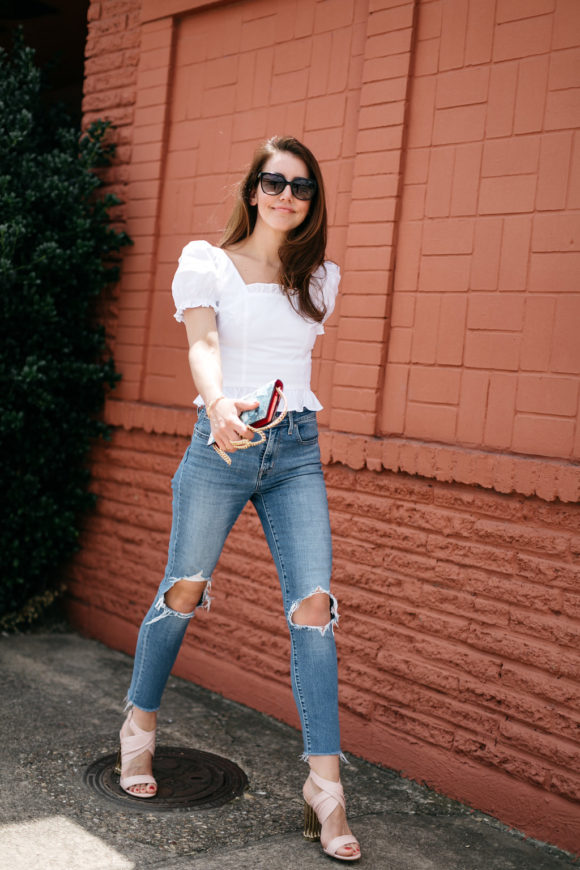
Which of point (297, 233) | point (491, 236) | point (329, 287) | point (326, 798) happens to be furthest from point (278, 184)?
point (326, 798)

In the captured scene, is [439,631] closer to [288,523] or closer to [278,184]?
[288,523]

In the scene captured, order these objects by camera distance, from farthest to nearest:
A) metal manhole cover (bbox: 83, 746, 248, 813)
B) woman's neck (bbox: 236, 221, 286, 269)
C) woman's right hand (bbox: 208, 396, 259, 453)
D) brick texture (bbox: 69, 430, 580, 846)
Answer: brick texture (bbox: 69, 430, 580, 846) → metal manhole cover (bbox: 83, 746, 248, 813) → woman's neck (bbox: 236, 221, 286, 269) → woman's right hand (bbox: 208, 396, 259, 453)

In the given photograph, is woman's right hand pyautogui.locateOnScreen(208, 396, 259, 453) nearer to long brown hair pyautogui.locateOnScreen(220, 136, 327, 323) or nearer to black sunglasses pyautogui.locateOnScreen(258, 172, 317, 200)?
long brown hair pyautogui.locateOnScreen(220, 136, 327, 323)

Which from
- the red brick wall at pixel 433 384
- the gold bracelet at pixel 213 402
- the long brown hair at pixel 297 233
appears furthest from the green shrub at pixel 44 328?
the gold bracelet at pixel 213 402

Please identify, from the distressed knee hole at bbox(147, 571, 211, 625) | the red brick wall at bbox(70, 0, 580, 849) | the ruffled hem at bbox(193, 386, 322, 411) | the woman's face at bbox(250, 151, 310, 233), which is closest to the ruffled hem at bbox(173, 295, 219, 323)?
the ruffled hem at bbox(193, 386, 322, 411)

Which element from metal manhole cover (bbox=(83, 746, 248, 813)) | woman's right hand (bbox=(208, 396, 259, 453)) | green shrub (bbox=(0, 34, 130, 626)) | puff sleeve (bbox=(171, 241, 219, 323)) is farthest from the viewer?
green shrub (bbox=(0, 34, 130, 626))

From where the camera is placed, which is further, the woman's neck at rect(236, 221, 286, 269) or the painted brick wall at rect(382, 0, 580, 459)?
the painted brick wall at rect(382, 0, 580, 459)

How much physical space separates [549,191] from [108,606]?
3257 mm

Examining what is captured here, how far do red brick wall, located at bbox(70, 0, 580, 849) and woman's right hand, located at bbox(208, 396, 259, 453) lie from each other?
1261 mm

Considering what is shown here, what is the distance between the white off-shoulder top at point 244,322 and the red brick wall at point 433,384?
3.19 feet

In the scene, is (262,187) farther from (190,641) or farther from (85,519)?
(85,519)

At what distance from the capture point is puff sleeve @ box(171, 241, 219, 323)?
2777 mm

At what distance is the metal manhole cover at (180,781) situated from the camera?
314 centimetres

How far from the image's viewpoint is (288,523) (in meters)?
2.91
